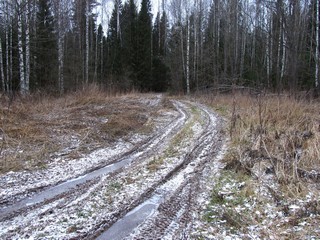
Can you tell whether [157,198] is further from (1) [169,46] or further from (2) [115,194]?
(1) [169,46]

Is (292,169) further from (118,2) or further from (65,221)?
(118,2)

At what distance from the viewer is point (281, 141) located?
17.5 feet

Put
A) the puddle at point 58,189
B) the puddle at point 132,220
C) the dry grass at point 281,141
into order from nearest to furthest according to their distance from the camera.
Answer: the puddle at point 132,220
the puddle at point 58,189
the dry grass at point 281,141

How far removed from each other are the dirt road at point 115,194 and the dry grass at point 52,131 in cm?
53

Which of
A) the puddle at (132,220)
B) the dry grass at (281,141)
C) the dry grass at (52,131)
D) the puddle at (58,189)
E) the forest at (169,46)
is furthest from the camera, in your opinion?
the forest at (169,46)

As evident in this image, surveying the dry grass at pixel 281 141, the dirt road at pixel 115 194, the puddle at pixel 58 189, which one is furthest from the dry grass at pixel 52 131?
the dry grass at pixel 281 141

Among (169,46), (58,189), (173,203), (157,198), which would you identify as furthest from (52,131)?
(169,46)

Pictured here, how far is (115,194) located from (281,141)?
336 cm

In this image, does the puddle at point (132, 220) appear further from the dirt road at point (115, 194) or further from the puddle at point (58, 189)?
the puddle at point (58, 189)

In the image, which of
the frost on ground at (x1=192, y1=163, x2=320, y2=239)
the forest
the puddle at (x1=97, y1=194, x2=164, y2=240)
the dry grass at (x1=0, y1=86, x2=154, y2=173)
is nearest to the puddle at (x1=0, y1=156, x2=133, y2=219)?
the dry grass at (x1=0, y1=86, x2=154, y2=173)

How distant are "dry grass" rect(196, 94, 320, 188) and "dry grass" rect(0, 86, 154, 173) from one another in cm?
308

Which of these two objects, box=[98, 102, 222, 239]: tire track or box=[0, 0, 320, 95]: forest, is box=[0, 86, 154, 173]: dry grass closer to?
box=[98, 102, 222, 239]: tire track

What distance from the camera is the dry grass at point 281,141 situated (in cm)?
430

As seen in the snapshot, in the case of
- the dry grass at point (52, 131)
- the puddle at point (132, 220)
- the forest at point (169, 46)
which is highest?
the forest at point (169, 46)
